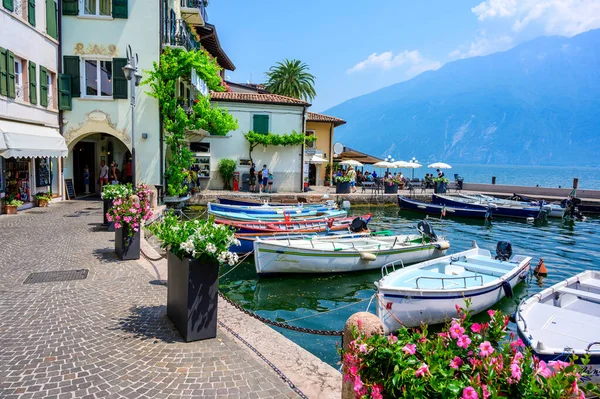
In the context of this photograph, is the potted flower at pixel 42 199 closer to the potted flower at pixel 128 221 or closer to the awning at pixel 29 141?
the awning at pixel 29 141

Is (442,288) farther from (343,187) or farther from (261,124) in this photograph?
(261,124)

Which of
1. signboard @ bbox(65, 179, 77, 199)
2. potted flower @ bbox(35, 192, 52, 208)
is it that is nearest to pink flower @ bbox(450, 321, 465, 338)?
potted flower @ bbox(35, 192, 52, 208)

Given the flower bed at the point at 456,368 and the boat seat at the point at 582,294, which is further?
the boat seat at the point at 582,294

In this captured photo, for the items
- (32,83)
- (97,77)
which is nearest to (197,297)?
(32,83)

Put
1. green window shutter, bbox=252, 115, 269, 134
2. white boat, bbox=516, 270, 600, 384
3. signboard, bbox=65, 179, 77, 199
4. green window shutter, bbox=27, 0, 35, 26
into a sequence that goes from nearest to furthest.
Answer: white boat, bbox=516, 270, 600, 384, green window shutter, bbox=27, 0, 35, 26, signboard, bbox=65, 179, 77, 199, green window shutter, bbox=252, 115, 269, 134

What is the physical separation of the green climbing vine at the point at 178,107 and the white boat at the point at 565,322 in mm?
16542

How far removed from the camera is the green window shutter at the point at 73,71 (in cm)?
2011

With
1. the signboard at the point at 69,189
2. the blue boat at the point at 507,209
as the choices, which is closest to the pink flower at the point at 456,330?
the signboard at the point at 69,189

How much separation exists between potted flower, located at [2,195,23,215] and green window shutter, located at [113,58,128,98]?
678 cm

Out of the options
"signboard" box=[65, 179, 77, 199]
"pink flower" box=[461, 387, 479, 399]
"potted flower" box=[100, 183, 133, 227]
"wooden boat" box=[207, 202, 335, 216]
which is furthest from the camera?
"signboard" box=[65, 179, 77, 199]

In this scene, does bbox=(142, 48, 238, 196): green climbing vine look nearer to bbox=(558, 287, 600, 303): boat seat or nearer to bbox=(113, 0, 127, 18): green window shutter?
bbox=(113, 0, 127, 18): green window shutter

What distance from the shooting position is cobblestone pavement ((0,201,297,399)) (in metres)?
4.48

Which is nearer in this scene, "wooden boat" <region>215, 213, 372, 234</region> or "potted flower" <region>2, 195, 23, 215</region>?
"potted flower" <region>2, 195, 23, 215</region>

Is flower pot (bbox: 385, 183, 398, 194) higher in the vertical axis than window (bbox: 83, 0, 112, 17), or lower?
lower
